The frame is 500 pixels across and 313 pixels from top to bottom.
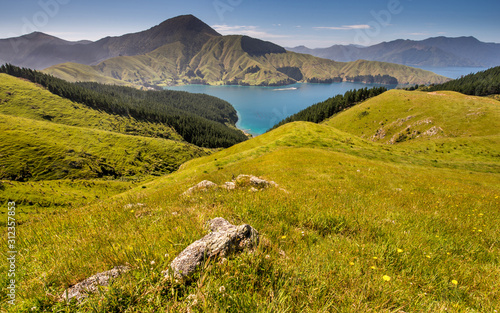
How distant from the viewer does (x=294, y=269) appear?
325 centimetres

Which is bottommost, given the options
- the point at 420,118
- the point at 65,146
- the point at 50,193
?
the point at 50,193

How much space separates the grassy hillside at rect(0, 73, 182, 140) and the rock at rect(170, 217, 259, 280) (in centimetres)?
21218

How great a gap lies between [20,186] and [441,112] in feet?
536

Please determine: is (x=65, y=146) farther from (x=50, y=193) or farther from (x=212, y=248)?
(x=212, y=248)

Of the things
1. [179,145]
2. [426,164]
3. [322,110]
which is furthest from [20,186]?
[322,110]

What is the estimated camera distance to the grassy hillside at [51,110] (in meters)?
167

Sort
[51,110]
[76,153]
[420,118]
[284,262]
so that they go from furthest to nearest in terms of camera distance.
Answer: [51,110], [76,153], [420,118], [284,262]

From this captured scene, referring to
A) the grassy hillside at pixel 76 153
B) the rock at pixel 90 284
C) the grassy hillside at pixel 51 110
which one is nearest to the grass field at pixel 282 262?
the rock at pixel 90 284

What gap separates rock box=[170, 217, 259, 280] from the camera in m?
3.10

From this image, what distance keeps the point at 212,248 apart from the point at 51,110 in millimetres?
252112

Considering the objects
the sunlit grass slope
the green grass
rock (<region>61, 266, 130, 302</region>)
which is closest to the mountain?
the green grass

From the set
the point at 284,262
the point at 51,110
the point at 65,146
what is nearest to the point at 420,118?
the point at 284,262

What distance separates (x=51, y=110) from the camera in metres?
174

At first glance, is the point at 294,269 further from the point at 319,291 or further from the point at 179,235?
the point at 179,235
